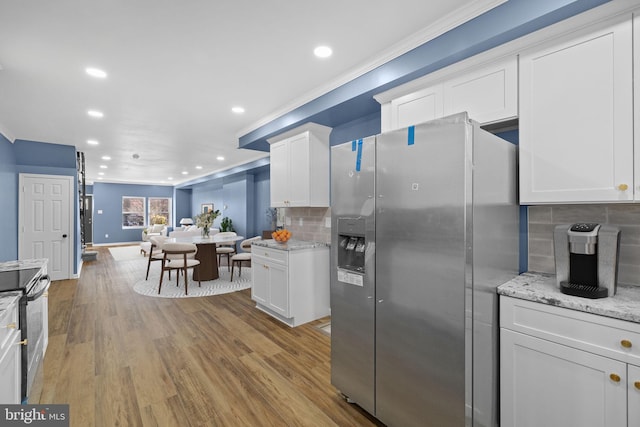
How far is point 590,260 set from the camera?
60.4 inches

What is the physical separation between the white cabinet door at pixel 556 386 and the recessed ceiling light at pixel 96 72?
12.7 ft

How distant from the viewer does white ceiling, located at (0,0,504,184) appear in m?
1.93

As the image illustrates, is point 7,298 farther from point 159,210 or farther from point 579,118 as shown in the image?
point 159,210

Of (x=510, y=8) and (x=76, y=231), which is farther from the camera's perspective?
(x=76, y=231)

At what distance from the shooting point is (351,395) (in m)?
1.99

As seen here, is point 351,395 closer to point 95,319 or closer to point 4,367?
point 4,367

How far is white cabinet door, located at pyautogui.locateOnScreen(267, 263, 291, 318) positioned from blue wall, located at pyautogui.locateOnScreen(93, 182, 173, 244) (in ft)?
37.0

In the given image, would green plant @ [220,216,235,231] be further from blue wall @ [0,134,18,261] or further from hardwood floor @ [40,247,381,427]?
hardwood floor @ [40,247,381,427]

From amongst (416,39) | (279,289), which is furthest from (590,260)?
(279,289)

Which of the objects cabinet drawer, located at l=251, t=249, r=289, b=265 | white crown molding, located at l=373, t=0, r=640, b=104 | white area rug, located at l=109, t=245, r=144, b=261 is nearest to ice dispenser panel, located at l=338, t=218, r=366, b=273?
white crown molding, located at l=373, t=0, r=640, b=104

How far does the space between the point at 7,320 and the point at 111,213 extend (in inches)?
488

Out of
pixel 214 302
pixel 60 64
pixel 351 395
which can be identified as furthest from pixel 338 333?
pixel 60 64

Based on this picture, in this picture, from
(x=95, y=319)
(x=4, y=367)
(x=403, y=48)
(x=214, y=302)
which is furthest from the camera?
(x=214, y=302)

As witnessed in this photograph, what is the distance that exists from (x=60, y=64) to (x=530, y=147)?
3847mm
